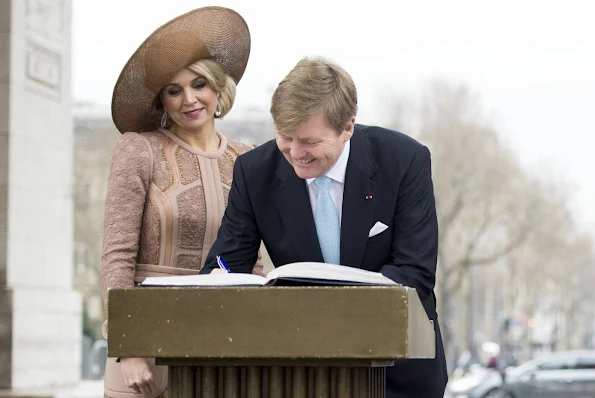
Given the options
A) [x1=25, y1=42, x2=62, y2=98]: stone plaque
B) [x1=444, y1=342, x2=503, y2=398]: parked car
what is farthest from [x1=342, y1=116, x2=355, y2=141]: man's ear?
[x1=444, y1=342, x2=503, y2=398]: parked car

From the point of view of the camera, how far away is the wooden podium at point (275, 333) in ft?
9.61

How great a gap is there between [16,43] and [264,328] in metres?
8.45

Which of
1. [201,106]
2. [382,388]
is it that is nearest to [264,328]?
[382,388]

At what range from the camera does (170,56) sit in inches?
179

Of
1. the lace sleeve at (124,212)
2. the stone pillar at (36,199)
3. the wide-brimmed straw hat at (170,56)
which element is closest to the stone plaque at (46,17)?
the stone pillar at (36,199)

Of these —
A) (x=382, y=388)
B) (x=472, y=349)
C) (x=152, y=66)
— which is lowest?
(x=472, y=349)

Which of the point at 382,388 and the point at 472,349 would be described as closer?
the point at 382,388

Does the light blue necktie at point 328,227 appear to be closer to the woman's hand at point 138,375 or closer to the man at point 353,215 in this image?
the man at point 353,215

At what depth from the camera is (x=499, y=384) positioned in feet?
90.8

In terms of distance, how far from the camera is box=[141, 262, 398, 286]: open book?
3031 millimetres

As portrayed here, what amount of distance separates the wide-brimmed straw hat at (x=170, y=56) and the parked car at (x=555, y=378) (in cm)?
2295

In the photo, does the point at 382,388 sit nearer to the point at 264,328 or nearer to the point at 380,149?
the point at 264,328

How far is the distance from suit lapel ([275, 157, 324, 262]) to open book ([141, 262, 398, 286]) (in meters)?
0.70

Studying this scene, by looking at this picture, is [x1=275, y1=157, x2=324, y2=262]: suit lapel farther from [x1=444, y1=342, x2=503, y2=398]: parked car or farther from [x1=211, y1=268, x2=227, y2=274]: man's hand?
[x1=444, y1=342, x2=503, y2=398]: parked car
